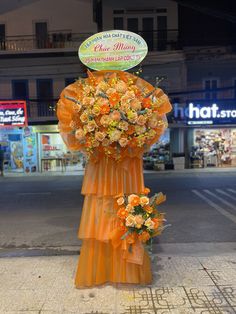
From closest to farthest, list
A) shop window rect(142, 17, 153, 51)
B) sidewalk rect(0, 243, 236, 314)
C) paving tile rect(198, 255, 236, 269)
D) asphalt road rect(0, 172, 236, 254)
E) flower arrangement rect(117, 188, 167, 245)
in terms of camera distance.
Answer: sidewalk rect(0, 243, 236, 314) < flower arrangement rect(117, 188, 167, 245) < paving tile rect(198, 255, 236, 269) < asphalt road rect(0, 172, 236, 254) < shop window rect(142, 17, 153, 51)

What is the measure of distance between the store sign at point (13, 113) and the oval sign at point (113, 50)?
14499 millimetres

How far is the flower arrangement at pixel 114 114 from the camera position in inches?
145

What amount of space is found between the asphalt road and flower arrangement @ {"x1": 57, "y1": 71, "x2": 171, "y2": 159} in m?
2.85

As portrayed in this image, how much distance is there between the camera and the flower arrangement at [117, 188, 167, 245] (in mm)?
3857

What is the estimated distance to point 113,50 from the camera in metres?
4.09

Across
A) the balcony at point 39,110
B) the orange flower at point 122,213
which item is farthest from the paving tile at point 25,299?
the balcony at point 39,110

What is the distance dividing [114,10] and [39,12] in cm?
440

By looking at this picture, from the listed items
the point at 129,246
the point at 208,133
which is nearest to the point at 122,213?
the point at 129,246

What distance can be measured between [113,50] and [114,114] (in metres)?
0.90

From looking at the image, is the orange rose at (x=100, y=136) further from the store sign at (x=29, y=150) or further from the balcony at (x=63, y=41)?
the balcony at (x=63, y=41)

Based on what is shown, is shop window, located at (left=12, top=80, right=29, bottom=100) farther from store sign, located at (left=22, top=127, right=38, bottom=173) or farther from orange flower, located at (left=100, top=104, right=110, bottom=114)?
orange flower, located at (left=100, top=104, right=110, bottom=114)

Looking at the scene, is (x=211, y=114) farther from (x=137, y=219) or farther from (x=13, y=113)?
(x=137, y=219)

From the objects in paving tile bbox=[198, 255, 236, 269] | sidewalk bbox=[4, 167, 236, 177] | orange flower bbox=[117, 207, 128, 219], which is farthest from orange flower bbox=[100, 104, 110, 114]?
sidewalk bbox=[4, 167, 236, 177]

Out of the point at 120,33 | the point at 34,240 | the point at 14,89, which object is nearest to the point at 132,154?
the point at 120,33
